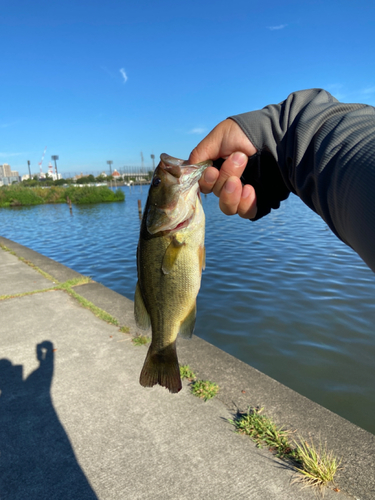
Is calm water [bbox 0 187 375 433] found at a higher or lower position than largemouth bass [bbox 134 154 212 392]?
lower

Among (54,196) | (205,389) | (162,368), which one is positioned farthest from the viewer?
(54,196)

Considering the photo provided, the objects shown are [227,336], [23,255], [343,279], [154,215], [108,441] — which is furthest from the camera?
[23,255]

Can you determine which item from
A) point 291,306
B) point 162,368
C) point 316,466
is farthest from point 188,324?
point 291,306

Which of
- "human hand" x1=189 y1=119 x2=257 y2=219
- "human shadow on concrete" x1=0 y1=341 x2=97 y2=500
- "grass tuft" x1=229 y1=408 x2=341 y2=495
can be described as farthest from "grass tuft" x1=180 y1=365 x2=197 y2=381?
"human hand" x1=189 y1=119 x2=257 y2=219

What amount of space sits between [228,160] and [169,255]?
2.45 ft

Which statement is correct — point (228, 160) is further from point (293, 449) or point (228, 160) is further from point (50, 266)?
point (50, 266)

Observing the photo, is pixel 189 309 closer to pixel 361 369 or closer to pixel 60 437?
pixel 60 437

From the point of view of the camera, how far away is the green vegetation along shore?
5178cm

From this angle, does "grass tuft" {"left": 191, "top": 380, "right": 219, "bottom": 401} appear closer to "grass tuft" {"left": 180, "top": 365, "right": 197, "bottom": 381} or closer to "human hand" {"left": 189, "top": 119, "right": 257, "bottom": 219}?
"grass tuft" {"left": 180, "top": 365, "right": 197, "bottom": 381}

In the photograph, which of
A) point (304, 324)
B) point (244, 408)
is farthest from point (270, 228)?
point (244, 408)

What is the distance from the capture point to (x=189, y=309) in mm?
2066

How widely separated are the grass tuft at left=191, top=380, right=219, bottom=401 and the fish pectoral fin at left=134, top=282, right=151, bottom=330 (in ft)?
6.98

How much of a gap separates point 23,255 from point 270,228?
14.5 meters

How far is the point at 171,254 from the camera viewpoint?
6.34 ft
